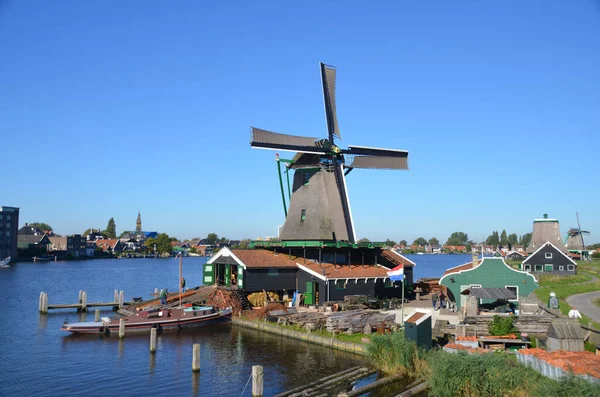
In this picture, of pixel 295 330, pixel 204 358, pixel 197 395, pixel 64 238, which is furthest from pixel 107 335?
pixel 64 238

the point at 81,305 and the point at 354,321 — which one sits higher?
the point at 354,321

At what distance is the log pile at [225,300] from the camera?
40.1 metres

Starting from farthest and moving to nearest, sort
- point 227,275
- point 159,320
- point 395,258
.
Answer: point 395,258 < point 227,275 < point 159,320

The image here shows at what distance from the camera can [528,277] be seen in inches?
1331

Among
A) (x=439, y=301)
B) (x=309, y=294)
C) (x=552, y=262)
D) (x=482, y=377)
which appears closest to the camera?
(x=482, y=377)

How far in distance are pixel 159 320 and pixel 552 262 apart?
52.9 m

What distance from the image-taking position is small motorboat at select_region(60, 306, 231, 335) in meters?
34.5

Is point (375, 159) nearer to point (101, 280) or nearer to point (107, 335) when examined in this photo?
point (107, 335)

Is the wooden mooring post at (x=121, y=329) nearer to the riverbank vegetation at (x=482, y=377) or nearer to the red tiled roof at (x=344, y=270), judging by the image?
the red tiled roof at (x=344, y=270)

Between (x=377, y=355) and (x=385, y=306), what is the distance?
15.6 metres

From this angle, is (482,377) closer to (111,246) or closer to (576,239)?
(576,239)

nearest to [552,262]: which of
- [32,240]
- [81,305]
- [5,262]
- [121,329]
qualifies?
[121,329]

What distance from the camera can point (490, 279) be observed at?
114ft

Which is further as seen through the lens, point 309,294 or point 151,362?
point 309,294
